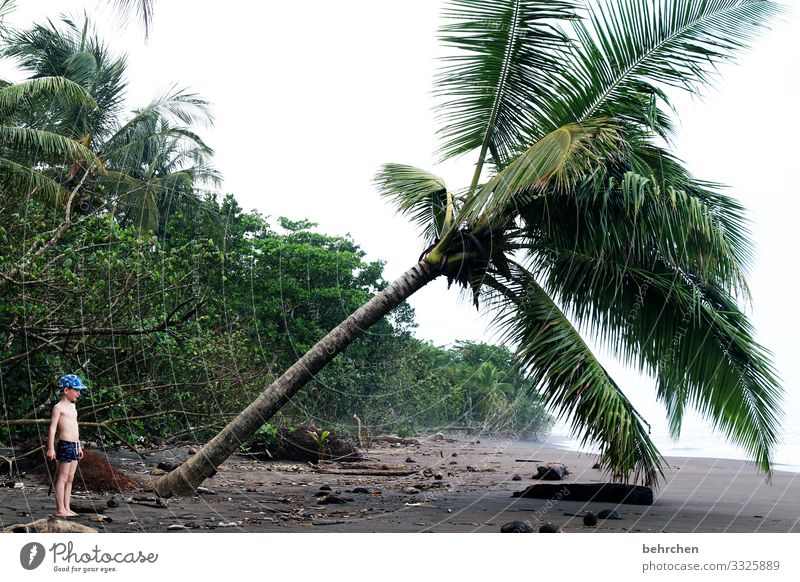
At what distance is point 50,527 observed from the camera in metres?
3.67

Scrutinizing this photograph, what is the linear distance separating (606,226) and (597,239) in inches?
6.6

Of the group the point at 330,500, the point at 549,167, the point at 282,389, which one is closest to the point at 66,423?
the point at 282,389

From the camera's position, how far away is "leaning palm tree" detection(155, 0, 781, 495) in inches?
194

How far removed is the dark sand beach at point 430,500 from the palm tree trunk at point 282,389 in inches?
6.1

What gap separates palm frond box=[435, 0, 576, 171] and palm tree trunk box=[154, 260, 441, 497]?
1039 millimetres

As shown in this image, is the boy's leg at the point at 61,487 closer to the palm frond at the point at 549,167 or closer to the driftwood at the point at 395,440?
the palm frond at the point at 549,167

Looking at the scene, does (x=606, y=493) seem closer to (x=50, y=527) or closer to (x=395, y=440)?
(x=395, y=440)

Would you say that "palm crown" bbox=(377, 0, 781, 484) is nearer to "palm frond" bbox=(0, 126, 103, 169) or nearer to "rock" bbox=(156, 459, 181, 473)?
"rock" bbox=(156, 459, 181, 473)

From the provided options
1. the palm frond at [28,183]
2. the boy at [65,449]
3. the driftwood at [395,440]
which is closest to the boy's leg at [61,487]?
the boy at [65,449]

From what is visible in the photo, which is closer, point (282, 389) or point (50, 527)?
point (50, 527)

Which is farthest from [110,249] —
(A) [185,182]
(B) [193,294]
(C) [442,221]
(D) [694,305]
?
(D) [694,305]

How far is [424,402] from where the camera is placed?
662 centimetres

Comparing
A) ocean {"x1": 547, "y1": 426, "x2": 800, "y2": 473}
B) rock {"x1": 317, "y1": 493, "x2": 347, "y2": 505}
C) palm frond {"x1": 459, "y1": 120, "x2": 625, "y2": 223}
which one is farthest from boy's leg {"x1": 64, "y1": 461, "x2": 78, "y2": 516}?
ocean {"x1": 547, "y1": 426, "x2": 800, "y2": 473}

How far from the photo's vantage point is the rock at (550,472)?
22.2 feet
